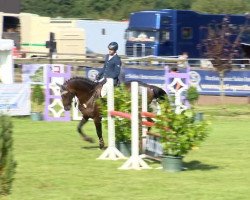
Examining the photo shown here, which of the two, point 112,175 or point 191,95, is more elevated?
point 112,175

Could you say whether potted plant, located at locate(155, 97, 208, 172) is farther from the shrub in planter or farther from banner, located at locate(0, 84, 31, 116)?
the shrub in planter

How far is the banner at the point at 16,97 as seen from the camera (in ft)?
74.5

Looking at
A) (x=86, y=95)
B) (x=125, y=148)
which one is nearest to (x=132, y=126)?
(x=125, y=148)

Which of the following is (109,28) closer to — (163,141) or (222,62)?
(222,62)

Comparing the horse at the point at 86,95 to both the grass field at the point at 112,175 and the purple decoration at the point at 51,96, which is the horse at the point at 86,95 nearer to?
the grass field at the point at 112,175

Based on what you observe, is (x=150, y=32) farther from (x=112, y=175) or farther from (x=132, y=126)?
(x=112, y=175)

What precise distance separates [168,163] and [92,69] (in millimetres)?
17517

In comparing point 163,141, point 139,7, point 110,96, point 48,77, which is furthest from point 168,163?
point 139,7

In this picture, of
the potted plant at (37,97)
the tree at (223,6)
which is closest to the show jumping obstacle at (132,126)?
the potted plant at (37,97)

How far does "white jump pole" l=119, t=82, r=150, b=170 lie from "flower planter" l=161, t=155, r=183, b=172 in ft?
1.48

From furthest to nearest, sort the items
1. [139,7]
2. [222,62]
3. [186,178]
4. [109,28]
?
[139,7] < [109,28] < [222,62] < [186,178]

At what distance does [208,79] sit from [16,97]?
9.73 metres

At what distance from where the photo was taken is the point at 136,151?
12852mm

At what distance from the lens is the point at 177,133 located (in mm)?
12469
